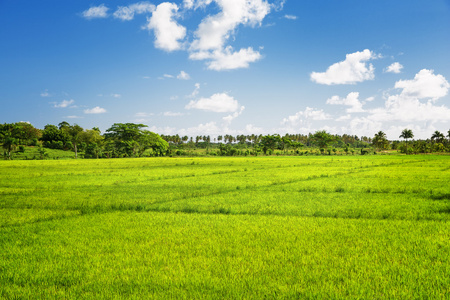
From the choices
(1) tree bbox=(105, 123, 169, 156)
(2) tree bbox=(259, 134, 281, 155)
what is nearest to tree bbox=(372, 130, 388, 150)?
(2) tree bbox=(259, 134, 281, 155)

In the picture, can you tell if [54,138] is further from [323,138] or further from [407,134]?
[407,134]

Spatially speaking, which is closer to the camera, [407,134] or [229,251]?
[229,251]

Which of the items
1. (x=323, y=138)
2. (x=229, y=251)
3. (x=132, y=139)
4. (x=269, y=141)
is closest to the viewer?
(x=229, y=251)

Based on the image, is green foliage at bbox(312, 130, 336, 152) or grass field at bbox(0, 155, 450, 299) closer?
grass field at bbox(0, 155, 450, 299)

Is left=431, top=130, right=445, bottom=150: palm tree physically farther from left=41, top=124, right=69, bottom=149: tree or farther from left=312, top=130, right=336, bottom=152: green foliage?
left=41, top=124, right=69, bottom=149: tree

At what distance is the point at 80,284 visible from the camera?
559 cm

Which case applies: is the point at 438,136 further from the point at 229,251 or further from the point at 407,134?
the point at 229,251

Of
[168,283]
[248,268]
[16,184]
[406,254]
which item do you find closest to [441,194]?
[406,254]

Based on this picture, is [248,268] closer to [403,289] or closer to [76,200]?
[403,289]

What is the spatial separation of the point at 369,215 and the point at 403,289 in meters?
6.49

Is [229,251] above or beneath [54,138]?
beneath

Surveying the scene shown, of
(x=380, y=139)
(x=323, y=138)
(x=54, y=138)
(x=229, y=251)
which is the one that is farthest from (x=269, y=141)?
(x=229, y=251)

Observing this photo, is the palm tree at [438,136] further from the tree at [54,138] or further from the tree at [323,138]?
the tree at [54,138]

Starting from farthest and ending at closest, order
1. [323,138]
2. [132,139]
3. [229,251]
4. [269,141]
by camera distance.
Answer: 1. [323,138]
2. [269,141]
3. [132,139]
4. [229,251]
